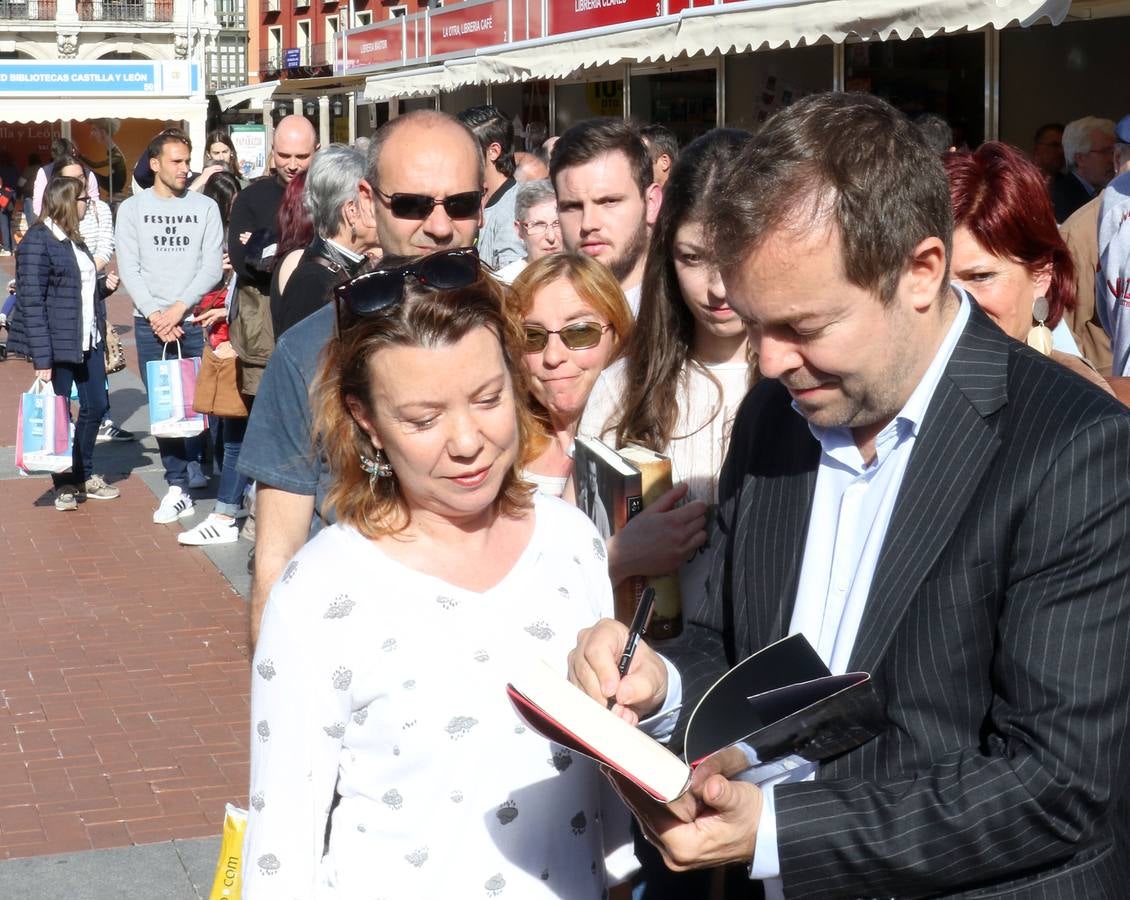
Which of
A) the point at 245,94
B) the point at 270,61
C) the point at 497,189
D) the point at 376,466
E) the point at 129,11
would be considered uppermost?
the point at 129,11

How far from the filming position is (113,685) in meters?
5.96

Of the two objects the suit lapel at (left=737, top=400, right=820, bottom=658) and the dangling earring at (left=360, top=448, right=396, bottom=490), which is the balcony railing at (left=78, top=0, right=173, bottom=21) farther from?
the suit lapel at (left=737, top=400, right=820, bottom=658)

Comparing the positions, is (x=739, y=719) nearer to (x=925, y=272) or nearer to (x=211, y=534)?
(x=925, y=272)

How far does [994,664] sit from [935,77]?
11276 millimetres

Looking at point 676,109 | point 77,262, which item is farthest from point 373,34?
point 77,262

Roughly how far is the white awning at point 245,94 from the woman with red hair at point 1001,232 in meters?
35.6

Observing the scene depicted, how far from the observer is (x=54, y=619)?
6.88 meters

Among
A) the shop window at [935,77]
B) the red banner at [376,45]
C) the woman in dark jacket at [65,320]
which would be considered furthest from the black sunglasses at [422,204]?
the red banner at [376,45]

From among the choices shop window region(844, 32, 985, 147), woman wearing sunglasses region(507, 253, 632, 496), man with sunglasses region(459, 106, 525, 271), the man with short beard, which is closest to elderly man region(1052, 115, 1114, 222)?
shop window region(844, 32, 985, 147)

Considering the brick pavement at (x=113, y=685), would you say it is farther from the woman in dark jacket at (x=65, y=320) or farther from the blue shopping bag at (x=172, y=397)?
the blue shopping bag at (x=172, y=397)

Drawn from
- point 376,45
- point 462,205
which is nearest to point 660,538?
point 462,205

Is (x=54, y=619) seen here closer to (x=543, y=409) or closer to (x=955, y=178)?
(x=543, y=409)

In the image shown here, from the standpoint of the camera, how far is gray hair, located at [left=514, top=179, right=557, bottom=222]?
5.81m

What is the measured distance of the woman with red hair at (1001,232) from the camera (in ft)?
8.96
